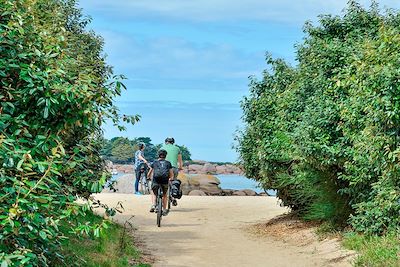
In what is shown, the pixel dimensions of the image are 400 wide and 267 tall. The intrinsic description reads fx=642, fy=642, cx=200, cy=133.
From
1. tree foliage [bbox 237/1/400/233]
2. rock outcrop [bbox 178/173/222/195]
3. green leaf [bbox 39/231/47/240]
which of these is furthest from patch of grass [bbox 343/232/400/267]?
rock outcrop [bbox 178/173/222/195]

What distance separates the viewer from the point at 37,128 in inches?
230

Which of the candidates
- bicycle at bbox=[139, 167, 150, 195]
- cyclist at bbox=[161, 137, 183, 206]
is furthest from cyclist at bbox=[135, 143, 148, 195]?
cyclist at bbox=[161, 137, 183, 206]

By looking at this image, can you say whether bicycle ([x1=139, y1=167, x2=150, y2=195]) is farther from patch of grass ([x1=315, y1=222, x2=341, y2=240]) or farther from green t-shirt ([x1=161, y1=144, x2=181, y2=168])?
patch of grass ([x1=315, y1=222, x2=341, y2=240])

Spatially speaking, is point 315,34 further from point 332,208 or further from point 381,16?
point 332,208

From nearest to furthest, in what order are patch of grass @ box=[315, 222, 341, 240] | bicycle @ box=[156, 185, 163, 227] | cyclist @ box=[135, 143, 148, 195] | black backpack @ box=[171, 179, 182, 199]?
patch of grass @ box=[315, 222, 341, 240], bicycle @ box=[156, 185, 163, 227], black backpack @ box=[171, 179, 182, 199], cyclist @ box=[135, 143, 148, 195]

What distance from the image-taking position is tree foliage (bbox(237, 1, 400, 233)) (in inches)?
366

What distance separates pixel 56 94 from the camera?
5.77m

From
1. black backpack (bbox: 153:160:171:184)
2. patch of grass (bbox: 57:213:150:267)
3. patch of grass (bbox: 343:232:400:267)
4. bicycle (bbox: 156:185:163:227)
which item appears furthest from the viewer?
black backpack (bbox: 153:160:171:184)

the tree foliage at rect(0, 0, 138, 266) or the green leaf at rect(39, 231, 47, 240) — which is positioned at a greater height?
the tree foliage at rect(0, 0, 138, 266)

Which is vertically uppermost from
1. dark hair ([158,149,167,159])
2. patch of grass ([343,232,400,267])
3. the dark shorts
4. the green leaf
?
dark hair ([158,149,167,159])

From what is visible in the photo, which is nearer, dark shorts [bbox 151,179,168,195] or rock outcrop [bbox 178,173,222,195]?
dark shorts [bbox 151,179,168,195]

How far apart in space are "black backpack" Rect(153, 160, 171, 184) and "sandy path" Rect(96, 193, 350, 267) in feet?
3.65

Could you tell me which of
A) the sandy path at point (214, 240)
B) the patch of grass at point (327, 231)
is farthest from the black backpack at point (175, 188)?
the patch of grass at point (327, 231)

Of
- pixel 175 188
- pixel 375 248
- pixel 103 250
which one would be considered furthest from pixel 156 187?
pixel 375 248
